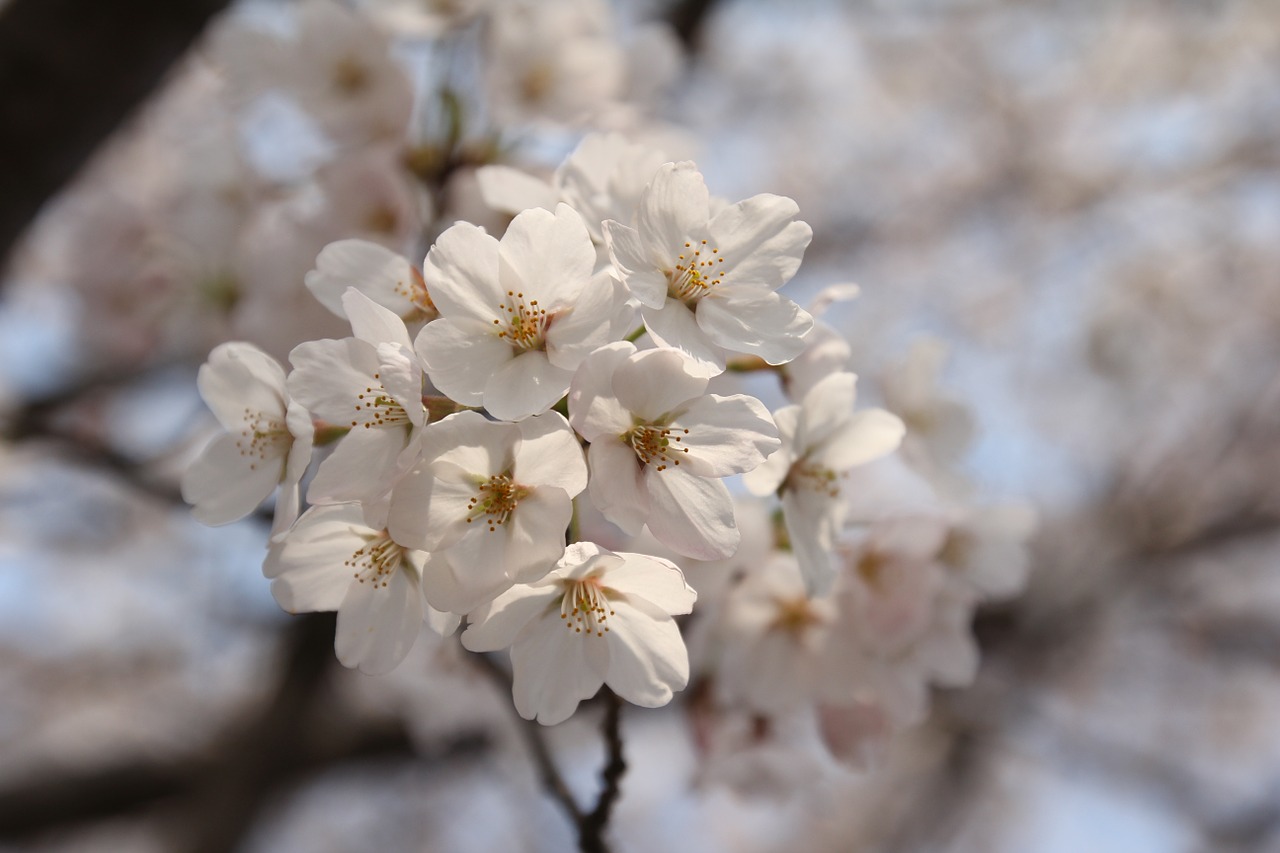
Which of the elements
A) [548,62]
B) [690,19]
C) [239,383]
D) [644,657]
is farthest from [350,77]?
[690,19]

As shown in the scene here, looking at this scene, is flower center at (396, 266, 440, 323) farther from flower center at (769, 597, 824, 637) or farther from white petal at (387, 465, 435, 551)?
flower center at (769, 597, 824, 637)

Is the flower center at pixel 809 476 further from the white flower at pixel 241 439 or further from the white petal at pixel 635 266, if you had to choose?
the white flower at pixel 241 439

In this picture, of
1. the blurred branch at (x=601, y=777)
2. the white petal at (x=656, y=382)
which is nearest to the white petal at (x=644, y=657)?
the blurred branch at (x=601, y=777)

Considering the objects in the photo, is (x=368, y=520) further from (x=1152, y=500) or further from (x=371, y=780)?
(x=1152, y=500)

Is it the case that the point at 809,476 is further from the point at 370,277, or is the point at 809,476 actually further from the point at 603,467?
the point at 370,277

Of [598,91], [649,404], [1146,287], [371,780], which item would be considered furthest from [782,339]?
[1146,287]
